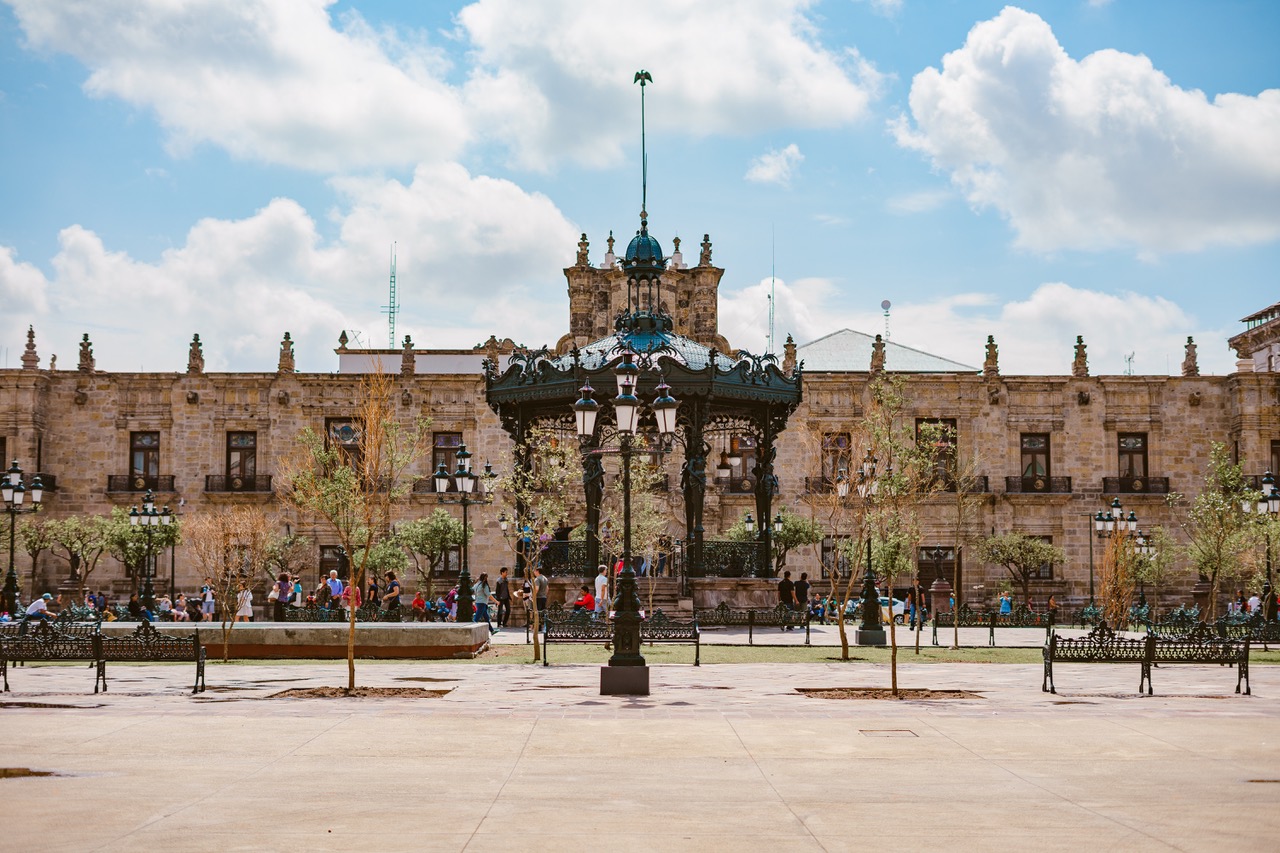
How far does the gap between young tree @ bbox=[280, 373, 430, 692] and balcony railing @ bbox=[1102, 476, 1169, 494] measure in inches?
918

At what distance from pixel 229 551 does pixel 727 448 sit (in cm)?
2219

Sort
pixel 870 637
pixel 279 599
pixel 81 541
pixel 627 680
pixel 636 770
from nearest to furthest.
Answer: pixel 636 770 → pixel 627 680 → pixel 870 637 → pixel 279 599 → pixel 81 541

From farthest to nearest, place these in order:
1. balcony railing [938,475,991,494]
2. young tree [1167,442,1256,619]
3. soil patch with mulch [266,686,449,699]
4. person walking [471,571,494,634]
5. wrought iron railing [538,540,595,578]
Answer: balcony railing [938,475,991,494] < young tree [1167,442,1256,619] < person walking [471,571,494,634] < wrought iron railing [538,540,595,578] < soil patch with mulch [266,686,449,699]

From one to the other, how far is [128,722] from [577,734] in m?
3.82

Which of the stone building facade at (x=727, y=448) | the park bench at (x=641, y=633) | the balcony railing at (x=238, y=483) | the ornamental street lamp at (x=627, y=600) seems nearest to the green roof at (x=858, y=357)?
the stone building facade at (x=727, y=448)

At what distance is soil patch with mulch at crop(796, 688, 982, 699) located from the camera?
1362 centimetres

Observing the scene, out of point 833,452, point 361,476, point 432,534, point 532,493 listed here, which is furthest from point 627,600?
point 833,452

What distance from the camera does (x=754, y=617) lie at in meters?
26.0

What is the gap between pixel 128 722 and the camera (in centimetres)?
1105

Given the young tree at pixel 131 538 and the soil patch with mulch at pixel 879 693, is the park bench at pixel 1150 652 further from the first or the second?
the young tree at pixel 131 538

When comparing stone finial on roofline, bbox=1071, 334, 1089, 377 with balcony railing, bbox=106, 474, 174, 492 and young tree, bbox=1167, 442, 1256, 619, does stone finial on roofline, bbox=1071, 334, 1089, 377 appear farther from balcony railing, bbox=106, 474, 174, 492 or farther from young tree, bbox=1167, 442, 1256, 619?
balcony railing, bbox=106, 474, 174, 492

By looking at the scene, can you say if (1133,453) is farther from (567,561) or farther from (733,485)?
(567,561)

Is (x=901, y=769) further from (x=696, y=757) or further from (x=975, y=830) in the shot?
(x=975, y=830)

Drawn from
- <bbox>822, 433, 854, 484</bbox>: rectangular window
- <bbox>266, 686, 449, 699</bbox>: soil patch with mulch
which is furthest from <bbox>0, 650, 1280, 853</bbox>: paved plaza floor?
<bbox>822, 433, 854, 484</bbox>: rectangular window
